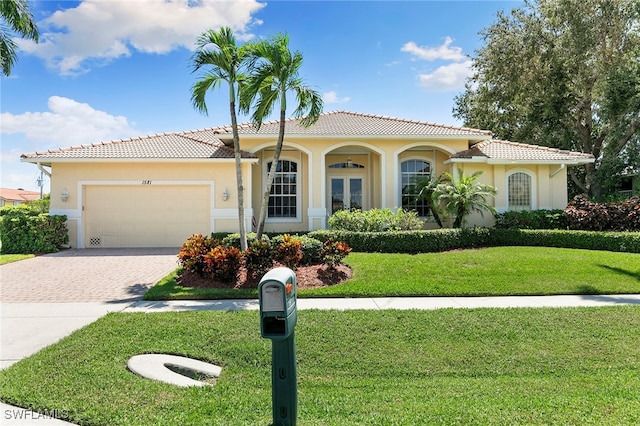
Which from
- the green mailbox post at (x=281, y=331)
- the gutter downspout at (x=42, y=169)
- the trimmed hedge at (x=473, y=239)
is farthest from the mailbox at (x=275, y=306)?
the gutter downspout at (x=42, y=169)

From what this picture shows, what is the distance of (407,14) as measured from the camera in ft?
42.5

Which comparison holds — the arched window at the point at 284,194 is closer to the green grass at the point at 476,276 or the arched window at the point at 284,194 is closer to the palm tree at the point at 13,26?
the green grass at the point at 476,276

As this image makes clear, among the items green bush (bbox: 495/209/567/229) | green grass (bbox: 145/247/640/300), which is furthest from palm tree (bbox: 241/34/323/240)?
green bush (bbox: 495/209/567/229)

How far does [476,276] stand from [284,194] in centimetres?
962

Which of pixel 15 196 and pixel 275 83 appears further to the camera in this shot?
pixel 15 196

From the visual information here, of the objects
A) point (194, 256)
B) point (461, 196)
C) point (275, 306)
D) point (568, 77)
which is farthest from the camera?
point (568, 77)

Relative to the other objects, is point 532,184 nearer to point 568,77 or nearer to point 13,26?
point 568,77

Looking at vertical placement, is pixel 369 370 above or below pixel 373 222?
below

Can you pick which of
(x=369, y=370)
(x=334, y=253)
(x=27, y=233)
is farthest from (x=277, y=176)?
(x=369, y=370)

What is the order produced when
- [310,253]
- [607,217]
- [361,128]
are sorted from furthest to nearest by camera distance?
[361,128], [607,217], [310,253]

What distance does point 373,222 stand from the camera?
44.1ft

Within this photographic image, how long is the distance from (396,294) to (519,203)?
36.8ft

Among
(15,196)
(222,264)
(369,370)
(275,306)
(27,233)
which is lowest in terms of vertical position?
(369,370)

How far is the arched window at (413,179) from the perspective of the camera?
57.1 feet
